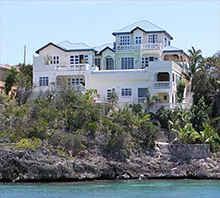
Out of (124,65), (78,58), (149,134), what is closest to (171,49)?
(124,65)

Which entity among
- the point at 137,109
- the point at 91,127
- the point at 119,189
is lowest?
the point at 119,189

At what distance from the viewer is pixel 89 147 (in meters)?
46.6

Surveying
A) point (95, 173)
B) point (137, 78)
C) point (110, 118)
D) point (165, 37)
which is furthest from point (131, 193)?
point (165, 37)

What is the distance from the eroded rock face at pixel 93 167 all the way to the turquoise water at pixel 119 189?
5.52 feet

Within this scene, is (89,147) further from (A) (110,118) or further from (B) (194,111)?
(B) (194,111)

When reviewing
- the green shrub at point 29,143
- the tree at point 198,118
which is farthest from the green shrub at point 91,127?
the tree at point 198,118

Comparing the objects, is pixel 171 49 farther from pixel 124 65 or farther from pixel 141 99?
pixel 141 99

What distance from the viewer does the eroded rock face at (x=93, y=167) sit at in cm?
4334

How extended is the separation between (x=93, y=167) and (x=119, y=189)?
6.12m

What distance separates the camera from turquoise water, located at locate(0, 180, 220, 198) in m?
35.9

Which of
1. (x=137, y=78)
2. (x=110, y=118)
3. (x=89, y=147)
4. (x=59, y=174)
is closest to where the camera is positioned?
(x=59, y=174)

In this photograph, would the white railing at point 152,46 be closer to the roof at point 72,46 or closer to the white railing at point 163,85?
the white railing at point 163,85

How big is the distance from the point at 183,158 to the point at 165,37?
61.2 feet

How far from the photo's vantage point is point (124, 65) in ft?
199
